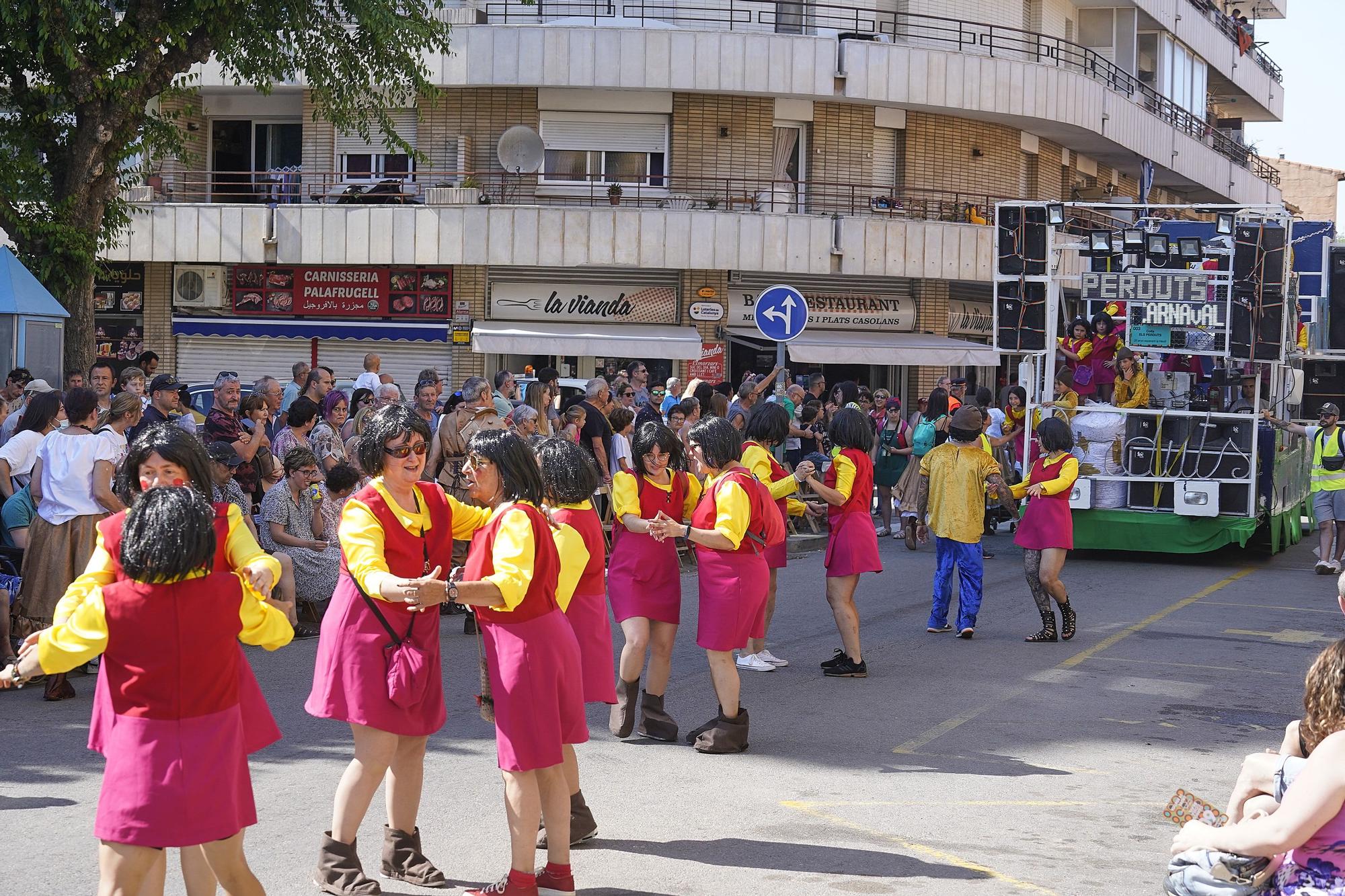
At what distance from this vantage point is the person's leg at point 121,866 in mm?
4008

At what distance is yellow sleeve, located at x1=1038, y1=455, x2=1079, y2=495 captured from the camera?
11.0m

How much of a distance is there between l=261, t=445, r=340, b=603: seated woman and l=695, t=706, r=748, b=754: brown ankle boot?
13.9 feet

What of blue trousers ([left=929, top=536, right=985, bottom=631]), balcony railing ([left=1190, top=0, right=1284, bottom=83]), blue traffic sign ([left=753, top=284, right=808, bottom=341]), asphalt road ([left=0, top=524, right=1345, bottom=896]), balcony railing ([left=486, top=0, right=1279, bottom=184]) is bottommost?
asphalt road ([left=0, top=524, right=1345, bottom=896])

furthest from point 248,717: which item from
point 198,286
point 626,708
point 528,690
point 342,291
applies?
point 198,286

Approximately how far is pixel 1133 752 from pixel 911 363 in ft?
68.3

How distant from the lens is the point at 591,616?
6375 millimetres

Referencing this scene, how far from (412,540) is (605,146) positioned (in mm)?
24277

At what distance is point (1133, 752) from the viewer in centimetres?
768

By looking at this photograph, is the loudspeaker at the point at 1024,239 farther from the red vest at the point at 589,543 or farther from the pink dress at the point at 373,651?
the pink dress at the point at 373,651

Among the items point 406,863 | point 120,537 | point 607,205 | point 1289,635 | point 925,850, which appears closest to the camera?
point 120,537

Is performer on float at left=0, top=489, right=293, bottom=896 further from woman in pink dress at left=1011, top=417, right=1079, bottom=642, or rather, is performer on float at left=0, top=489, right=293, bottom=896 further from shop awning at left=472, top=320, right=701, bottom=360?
shop awning at left=472, top=320, right=701, bottom=360

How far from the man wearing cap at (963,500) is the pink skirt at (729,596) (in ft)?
11.9

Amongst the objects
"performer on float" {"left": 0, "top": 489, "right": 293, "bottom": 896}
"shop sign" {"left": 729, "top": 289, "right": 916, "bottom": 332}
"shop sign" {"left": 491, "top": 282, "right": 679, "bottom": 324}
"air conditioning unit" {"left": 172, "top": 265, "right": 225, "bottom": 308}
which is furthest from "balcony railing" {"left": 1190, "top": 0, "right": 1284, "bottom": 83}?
"performer on float" {"left": 0, "top": 489, "right": 293, "bottom": 896}

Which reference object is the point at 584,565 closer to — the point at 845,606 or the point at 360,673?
the point at 360,673
